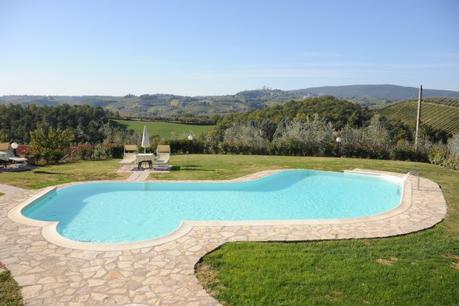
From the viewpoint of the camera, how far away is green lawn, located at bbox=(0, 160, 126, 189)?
1028 centimetres

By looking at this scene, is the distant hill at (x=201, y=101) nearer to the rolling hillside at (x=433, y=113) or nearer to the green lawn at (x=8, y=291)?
the rolling hillside at (x=433, y=113)

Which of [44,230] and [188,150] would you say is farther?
[188,150]

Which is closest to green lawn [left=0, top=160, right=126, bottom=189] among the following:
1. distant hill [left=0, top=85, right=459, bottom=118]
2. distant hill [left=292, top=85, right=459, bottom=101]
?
distant hill [left=0, top=85, right=459, bottom=118]

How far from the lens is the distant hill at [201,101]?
89156 mm

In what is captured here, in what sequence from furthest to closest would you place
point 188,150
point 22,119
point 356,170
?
point 22,119, point 188,150, point 356,170

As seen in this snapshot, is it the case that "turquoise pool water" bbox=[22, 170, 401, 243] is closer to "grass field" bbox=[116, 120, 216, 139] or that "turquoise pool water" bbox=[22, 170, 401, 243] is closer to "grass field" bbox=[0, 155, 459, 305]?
"grass field" bbox=[0, 155, 459, 305]

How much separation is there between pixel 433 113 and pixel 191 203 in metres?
60.2

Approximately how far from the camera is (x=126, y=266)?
16.0 ft

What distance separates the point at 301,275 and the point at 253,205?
503 cm

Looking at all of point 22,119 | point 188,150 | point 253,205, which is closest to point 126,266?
point 253,205

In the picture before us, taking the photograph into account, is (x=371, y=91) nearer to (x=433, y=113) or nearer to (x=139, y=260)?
(x=433, y=113)

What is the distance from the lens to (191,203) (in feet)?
31.4

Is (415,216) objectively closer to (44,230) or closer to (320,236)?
(320,236)

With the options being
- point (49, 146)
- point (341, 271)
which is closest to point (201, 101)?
point (49, 146)
